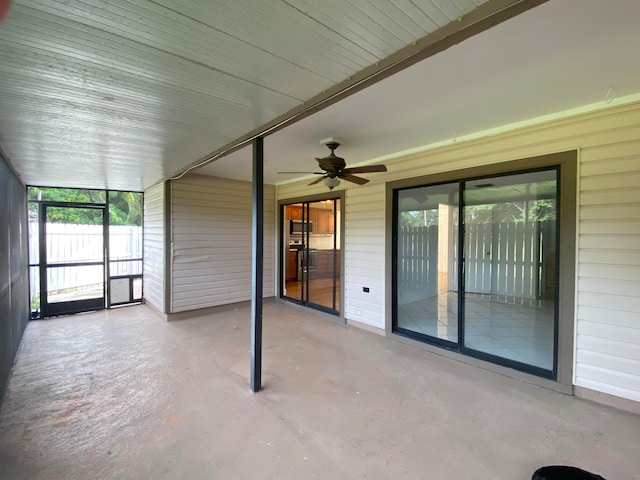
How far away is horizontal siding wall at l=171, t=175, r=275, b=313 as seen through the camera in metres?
5.54

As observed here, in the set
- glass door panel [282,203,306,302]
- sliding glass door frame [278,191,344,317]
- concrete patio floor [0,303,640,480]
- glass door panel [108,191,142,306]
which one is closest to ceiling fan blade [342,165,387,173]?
sliding glass door frame [278,191,344,317]

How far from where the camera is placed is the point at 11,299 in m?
3.59

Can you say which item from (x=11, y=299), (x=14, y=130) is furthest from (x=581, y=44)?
(x=11, y=299)

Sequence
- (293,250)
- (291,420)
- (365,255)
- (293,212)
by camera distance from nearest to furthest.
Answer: (291,420) → (365,255) → (293,212) → (293,250)

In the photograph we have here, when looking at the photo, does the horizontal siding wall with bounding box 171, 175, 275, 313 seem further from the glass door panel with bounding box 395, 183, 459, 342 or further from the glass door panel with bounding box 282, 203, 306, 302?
the glass door panel with bounding box 395, 183, 459, 342

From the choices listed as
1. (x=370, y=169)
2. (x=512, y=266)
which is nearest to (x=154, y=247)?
(x=370, y=169)

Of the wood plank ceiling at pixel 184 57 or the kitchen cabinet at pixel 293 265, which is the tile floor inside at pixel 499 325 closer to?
the wood plank ceiling at pixel 184 57

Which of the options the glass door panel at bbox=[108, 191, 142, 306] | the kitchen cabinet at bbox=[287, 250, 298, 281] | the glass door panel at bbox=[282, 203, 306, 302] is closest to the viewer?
the glass door panel at bbox=[108, 191, 142, 306]

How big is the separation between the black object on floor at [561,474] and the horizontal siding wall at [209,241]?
18.0 feet

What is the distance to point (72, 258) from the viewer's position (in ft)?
19.5

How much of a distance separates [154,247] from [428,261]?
5318 millimetres

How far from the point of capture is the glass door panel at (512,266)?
3.16 meters

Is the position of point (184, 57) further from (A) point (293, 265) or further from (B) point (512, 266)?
(A) point (293, 265)

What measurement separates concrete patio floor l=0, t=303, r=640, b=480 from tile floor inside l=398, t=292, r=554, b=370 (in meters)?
0.33
